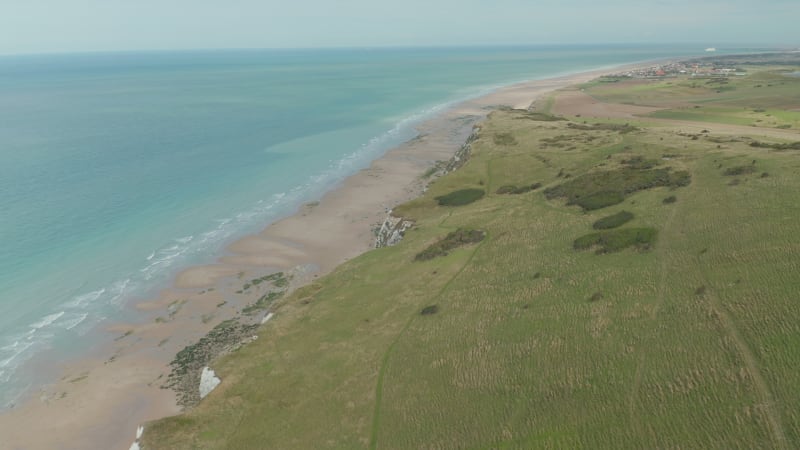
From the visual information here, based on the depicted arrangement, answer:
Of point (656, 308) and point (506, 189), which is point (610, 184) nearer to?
point (506, 189)

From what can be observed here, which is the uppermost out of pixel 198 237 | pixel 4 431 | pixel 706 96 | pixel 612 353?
pixel 706 96

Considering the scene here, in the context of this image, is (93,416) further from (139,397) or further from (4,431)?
(4,431)

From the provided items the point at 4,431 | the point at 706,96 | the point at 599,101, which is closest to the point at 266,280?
the point at 4,431

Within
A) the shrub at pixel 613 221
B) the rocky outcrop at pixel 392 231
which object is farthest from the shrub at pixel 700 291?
the rocky outcrop at pixel 392 231

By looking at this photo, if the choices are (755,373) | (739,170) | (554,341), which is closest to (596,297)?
→ (554,341)

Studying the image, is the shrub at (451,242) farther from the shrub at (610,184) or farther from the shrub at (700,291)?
the shrub at (700,291)

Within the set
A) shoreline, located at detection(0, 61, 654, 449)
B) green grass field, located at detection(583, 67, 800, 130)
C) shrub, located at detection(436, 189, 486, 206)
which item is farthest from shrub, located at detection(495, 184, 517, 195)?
green grass field, located at detection(583, 67, 800, 130)
